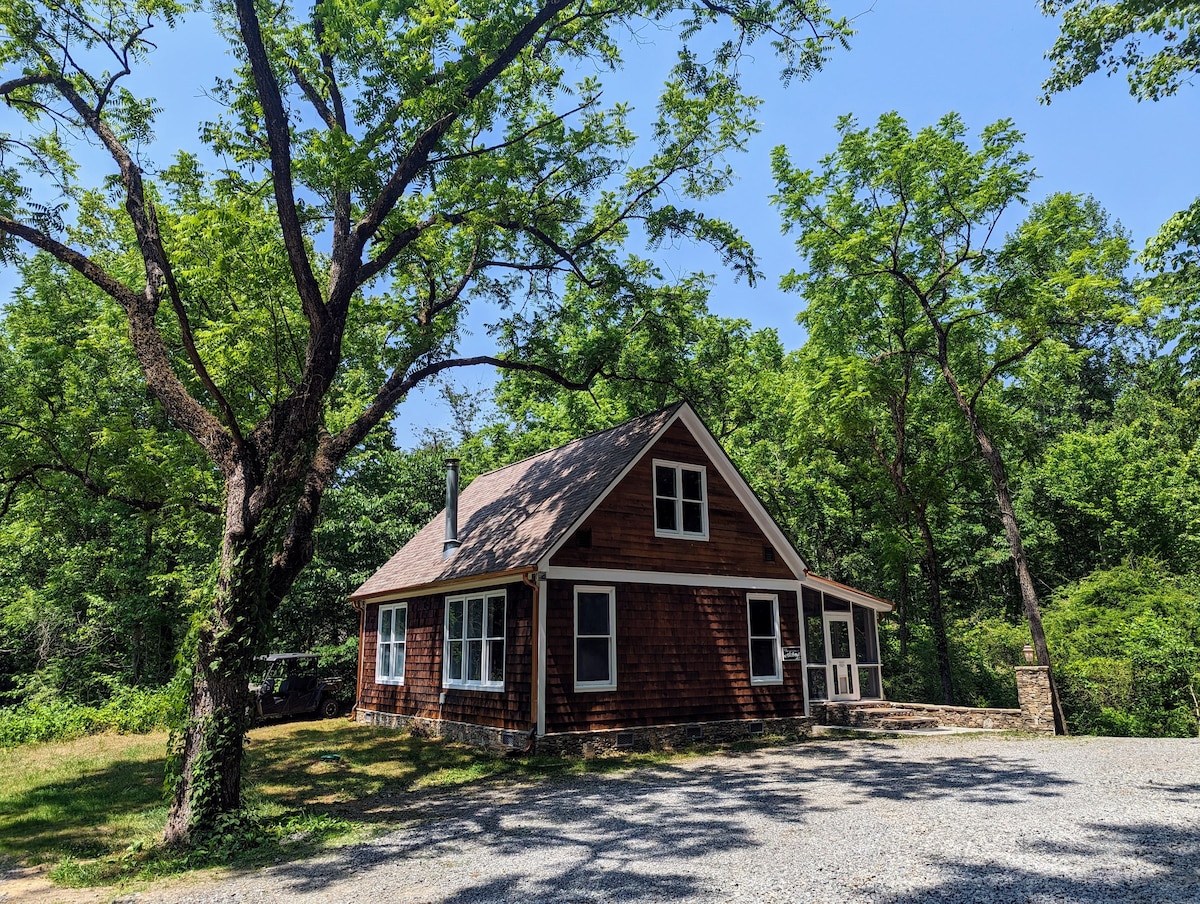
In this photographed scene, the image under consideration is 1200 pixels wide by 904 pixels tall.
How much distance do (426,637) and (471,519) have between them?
3262 millimetres

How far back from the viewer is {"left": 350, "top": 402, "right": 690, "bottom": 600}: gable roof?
14.4m

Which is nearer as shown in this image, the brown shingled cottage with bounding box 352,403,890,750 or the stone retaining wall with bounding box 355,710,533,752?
the stone retaining wall with bounding box 355,710,533,752

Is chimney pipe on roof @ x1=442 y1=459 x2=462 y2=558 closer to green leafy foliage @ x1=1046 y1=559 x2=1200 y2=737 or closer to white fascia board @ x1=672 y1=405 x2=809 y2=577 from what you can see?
white fascia board @ x1=672 y1=405 x2=809 y2=577

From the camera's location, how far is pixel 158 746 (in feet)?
57.1

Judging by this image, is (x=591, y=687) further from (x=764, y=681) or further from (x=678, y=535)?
(x=764, y=681)

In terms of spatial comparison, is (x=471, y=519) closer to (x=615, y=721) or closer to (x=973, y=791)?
(x=615, y=721)

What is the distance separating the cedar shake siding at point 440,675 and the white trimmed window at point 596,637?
3.45 ft

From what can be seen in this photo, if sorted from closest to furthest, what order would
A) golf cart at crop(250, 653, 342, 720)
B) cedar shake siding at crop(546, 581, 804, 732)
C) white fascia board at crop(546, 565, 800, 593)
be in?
cedar shake siding at crop(546, 581, 804, 732)
white fascia board at crop(546, 565, 800, 593)
golf cart at crop(250, 653, 342, 720)

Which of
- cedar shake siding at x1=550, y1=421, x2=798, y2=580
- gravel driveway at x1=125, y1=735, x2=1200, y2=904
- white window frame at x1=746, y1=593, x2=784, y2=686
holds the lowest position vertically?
gravel driveway at x1=125, y1=735, x2=1200, y2=904

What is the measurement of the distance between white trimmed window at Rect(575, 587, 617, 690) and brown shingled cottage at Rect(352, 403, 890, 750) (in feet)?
0.09

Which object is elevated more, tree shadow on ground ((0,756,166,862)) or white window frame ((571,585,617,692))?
white window frame ((571,585,617,692))

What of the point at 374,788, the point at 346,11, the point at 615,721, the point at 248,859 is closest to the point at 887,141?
the point at 346,11

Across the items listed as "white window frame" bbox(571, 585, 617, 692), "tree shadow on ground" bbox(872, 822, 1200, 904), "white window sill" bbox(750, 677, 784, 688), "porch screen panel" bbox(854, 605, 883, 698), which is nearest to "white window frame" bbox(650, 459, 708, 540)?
"white window frame" bbox(571, 585, 617, 692)

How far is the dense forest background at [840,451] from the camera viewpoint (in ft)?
54.9
